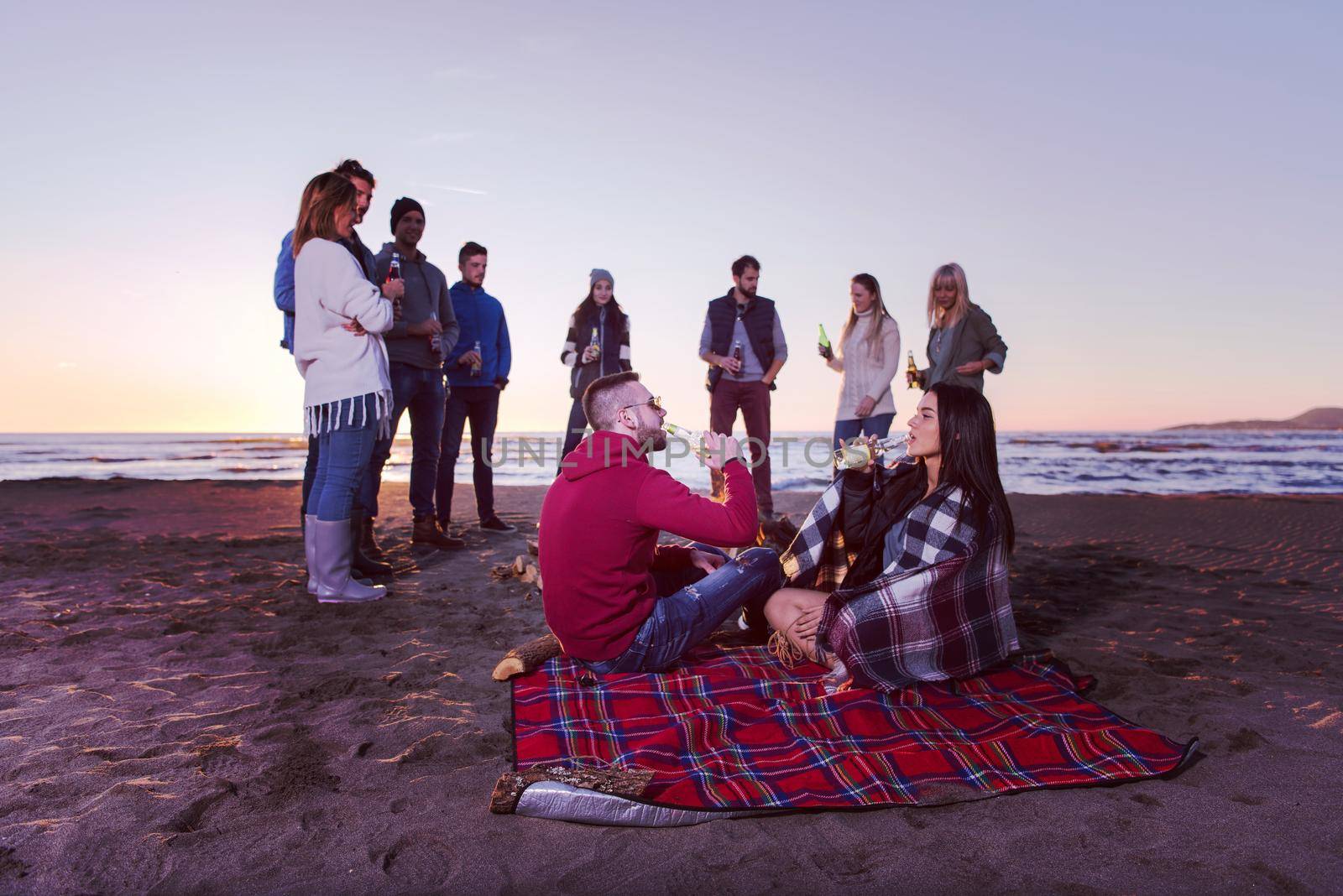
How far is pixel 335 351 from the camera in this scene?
416 cm

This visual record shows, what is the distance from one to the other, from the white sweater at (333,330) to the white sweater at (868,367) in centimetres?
362

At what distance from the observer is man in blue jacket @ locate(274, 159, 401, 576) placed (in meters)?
4.37

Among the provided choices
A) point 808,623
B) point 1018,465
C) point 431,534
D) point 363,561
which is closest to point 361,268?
point 363,561

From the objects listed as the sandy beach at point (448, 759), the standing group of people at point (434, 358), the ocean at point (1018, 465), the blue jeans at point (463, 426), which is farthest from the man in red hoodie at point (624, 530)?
the ocean at point (1018, 465)

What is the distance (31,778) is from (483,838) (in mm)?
1463

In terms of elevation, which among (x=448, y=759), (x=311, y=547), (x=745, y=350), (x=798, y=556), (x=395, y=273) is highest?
(x=395, y=273)

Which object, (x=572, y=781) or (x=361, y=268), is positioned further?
(x=361, y=268)

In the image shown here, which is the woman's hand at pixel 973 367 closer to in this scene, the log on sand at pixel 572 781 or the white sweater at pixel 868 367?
the white sweater at pixel 868 367

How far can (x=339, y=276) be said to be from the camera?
13.2 ft

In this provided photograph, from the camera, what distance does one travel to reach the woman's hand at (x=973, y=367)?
5.20m

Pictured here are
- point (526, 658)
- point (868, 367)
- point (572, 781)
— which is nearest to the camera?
point (572, 781)

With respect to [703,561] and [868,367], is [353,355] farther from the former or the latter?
[868,367]

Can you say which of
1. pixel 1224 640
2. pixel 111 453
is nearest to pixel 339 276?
pixel 1224 640

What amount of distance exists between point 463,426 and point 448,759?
4317 millimetres
